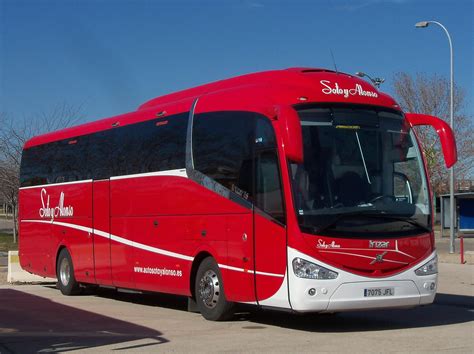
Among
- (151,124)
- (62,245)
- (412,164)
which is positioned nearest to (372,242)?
(412,164)

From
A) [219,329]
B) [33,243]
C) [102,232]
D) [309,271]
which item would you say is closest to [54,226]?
[33,243]

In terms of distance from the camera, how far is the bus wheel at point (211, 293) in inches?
447

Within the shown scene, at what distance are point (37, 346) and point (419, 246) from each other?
5.60m

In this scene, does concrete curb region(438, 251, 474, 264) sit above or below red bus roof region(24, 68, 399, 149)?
below

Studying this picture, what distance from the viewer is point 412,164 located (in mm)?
10945

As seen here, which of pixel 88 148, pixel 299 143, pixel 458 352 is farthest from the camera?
pixel 88 148

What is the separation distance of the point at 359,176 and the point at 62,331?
16.5 feet

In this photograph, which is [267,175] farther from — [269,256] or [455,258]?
[455,258]

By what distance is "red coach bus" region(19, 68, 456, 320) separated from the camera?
32.4 ft

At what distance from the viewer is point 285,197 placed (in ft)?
32.8

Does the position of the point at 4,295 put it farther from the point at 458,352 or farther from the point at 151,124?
the point at 458,352

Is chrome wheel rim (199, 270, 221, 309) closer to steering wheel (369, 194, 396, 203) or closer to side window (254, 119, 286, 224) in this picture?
side window (254, 119, 286, 224)

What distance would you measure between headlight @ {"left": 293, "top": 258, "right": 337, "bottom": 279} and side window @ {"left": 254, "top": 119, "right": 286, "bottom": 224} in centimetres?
65

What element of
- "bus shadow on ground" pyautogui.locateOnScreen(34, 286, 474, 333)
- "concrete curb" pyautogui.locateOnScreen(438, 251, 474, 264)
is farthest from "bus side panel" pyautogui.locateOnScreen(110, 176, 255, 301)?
"concrete curb" pyautogui.locateOnScreen(438, 251, 474, 264)
